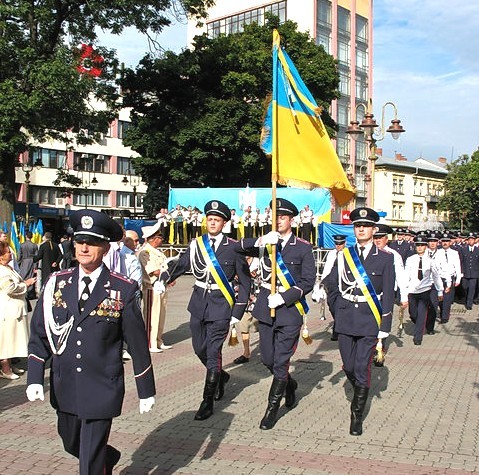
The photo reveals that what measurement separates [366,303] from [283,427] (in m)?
1.46

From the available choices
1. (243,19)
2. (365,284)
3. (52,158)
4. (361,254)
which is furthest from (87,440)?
(243,19)

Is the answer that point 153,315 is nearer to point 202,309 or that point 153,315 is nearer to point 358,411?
point 202,309

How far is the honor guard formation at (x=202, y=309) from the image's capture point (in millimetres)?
4043

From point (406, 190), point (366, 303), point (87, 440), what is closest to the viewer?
point (87, 440)

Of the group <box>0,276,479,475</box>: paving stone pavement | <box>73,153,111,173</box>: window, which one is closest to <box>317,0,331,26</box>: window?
<box>73,153,111,173</box>: window

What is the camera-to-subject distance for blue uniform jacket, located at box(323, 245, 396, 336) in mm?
6441

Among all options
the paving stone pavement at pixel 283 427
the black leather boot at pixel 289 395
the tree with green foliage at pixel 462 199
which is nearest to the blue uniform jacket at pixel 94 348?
the paving stone pavement at pixel 283 427

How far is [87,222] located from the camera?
4.07 meters

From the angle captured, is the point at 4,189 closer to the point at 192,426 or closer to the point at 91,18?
the point at 91,18

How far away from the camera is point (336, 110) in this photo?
215 ft

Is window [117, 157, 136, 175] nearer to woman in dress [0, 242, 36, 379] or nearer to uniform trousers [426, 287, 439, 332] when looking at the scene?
uniform trousers [426, 287, 439, 332]

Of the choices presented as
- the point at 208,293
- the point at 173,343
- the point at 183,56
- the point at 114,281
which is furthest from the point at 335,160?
the point at 183,56

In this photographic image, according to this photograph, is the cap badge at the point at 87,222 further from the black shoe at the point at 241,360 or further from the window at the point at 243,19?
the window at the point at 243,19

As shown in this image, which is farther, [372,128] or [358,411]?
[372,128]
